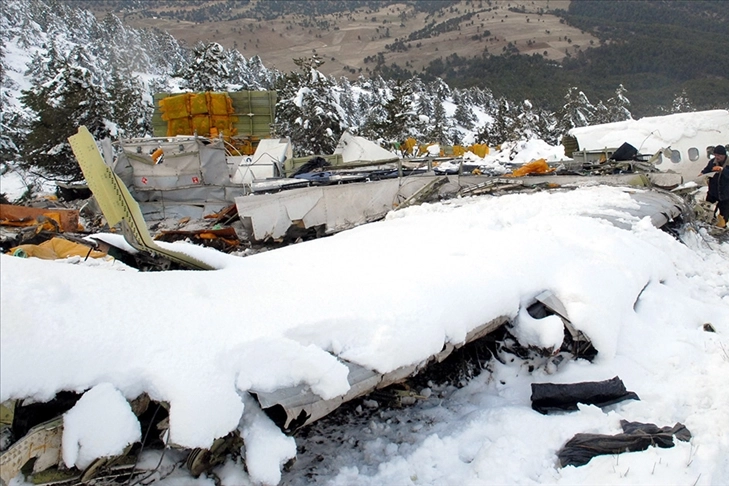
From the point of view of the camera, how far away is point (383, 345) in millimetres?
3225

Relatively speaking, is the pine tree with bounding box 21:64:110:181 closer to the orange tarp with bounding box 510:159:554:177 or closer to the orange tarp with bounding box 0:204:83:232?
the orange tarp with bounding box 0:204:83:232

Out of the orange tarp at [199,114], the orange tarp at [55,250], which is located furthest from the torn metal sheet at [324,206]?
the orange tarp at [199,114]

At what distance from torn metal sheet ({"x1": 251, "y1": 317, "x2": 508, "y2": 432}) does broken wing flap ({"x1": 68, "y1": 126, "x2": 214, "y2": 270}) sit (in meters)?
1.77

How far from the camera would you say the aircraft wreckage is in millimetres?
2508

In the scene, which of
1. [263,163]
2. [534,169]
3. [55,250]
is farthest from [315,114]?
[55,250]

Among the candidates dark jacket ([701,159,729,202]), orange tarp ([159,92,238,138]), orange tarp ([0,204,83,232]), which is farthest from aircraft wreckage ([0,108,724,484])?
orange tarp ([159,92,238,138])

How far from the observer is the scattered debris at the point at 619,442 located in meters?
3.06

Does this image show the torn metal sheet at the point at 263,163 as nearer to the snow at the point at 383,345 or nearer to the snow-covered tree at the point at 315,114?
the snow at the point at 383,345

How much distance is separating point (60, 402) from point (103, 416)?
1.21 ft

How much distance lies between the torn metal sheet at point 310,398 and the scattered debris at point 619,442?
109 centimetres

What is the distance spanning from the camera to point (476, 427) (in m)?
3.58

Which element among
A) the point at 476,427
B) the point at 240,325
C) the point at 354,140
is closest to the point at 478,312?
the point at 476,427

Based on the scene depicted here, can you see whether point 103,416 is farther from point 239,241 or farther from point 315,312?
point 239,241

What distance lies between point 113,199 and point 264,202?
7.20m
